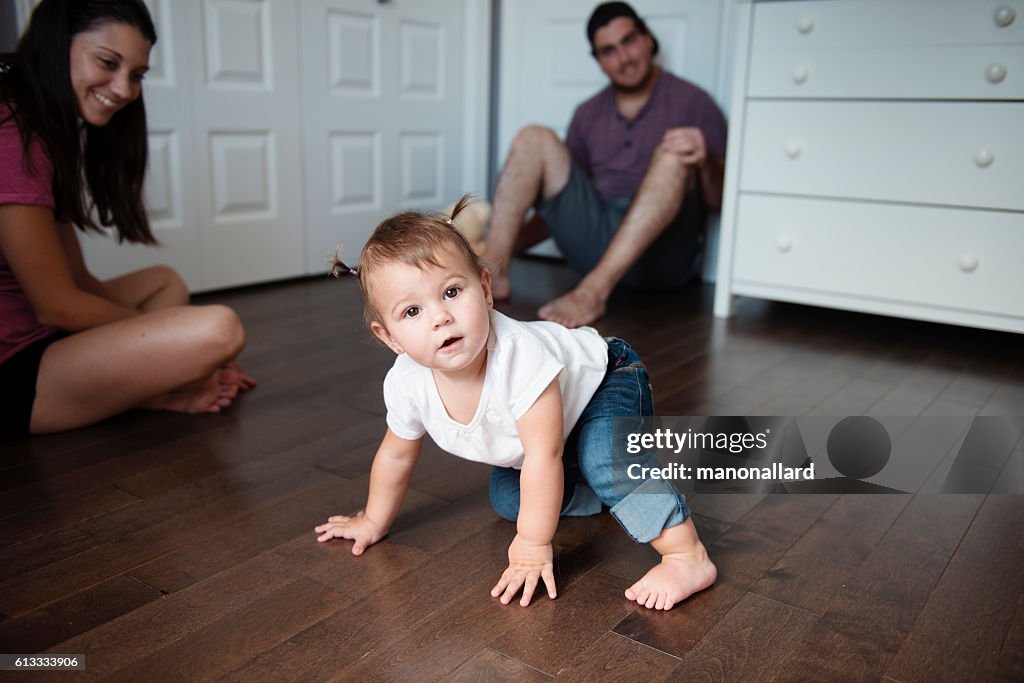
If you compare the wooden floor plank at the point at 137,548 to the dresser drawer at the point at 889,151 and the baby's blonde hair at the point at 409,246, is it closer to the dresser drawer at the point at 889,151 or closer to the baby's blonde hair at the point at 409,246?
the baby's blonde hair at the point at 409,246

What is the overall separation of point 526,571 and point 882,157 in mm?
1565

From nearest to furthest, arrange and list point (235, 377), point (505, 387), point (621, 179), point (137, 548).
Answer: point (505, 387), point (137, 548), point (235, 377), point (621, 179)

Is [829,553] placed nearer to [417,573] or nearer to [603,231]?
[417,573]

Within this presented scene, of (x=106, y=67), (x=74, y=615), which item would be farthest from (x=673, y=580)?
(x=106, y=67)

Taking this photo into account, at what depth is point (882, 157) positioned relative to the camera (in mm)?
2047

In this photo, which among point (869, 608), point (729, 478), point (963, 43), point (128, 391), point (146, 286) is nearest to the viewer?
point (869, 608)

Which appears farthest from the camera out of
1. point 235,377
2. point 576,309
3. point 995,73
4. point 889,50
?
point 576,309

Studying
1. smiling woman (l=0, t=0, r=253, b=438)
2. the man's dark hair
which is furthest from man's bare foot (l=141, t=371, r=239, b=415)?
the man's dark hair

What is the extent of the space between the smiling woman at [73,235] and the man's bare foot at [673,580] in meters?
0.86

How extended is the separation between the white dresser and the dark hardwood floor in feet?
1.67

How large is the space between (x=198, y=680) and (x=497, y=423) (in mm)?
399

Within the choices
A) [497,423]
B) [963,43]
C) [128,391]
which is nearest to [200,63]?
[128,391]

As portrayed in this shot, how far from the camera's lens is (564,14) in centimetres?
297

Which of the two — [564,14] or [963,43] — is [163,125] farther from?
[963,43]
